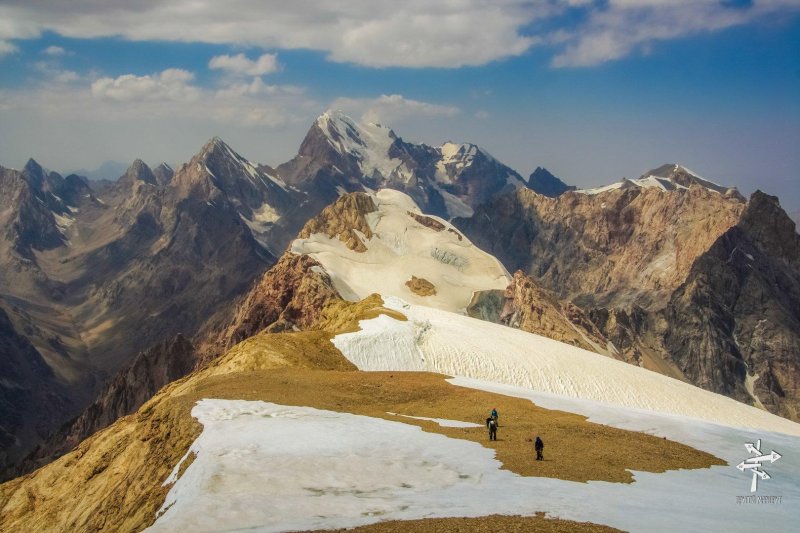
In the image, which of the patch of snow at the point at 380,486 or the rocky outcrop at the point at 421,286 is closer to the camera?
the patch of snow at the point at 380,486

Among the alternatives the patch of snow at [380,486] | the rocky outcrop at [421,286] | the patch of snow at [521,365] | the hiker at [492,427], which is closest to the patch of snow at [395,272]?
the rocky outcrop at [421,286]

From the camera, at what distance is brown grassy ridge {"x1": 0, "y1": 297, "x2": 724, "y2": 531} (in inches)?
1481

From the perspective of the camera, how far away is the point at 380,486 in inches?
1330

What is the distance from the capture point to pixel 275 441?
38.6m

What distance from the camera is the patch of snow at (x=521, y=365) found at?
75.8 m

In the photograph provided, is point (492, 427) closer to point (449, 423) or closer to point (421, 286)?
point (449, 423)

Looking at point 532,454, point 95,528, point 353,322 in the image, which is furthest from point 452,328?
point 95,528

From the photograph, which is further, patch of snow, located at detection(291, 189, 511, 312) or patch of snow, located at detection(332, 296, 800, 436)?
patch of snow, located at detection(291, 189, 511, 312)

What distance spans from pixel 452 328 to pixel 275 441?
50037 mm

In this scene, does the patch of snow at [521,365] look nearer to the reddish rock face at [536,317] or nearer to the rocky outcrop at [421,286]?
the rocky outcrop at [421,286]

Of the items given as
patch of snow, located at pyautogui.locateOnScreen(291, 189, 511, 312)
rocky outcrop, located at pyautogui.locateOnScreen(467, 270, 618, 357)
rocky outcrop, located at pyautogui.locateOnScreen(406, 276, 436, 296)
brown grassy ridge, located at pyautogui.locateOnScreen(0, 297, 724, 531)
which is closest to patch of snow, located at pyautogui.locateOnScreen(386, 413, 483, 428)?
brown grassy ridge, located at pyautogui.locateOnScreen(0, 297, 724, 531)

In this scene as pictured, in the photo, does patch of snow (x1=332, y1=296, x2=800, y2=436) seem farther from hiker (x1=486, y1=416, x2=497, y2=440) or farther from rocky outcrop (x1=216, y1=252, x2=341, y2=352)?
rocky outcrop (x1=216, y1=252, x2=341, y2=352)

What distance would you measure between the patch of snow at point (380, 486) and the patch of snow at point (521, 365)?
29.1m

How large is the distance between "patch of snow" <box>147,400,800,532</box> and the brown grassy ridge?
55.7 inches
